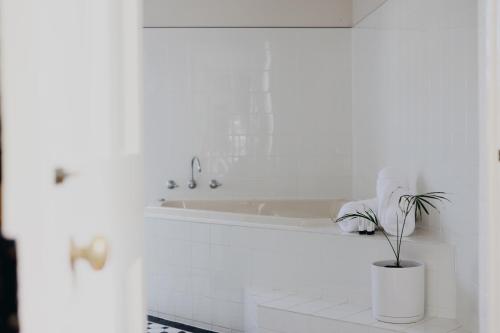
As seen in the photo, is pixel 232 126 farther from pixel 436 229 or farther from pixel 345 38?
pixel 436 229

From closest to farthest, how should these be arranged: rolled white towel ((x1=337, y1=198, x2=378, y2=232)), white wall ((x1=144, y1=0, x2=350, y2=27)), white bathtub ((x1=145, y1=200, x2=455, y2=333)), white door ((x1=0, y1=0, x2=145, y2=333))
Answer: white door ((x1=0, y1=0, x2=145, y2=333))
white bathtub ((x1=145, y1=200, x2=455, y2=333))
rolled white towel ((x1=337, y1=198, x2=378, y2=232))
white wall ((x1=144, y1=0, x2=350, y2=27))

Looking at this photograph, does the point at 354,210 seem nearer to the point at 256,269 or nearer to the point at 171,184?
the point at 256,269

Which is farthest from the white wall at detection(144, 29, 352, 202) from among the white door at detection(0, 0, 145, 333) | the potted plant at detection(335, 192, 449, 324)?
the white door at detection(0, 0, 145, 333)

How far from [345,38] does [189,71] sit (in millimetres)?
1293

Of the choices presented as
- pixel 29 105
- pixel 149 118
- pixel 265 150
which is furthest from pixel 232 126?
pixel 29 105

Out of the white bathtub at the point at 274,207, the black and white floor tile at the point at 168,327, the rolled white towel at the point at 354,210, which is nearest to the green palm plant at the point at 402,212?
→ the rolled white towel at the point at 354,210

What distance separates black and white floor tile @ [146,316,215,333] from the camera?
4.00 m

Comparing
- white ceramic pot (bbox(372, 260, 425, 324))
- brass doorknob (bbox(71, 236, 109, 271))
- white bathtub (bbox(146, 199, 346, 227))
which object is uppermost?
brass doorknob (bbox(71, 236, 109, 271))

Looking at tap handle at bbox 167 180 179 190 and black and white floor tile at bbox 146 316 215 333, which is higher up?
tap handle at bbox 167 180 179 190

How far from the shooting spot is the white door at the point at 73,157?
0.60m

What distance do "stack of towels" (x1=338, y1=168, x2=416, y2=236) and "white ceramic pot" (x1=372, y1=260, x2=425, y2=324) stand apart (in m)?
0.34

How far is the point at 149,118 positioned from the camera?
217 inches

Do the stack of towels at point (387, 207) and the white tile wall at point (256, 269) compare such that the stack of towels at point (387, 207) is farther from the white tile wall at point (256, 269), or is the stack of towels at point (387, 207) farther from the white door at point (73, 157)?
the white door at point (73, 157)

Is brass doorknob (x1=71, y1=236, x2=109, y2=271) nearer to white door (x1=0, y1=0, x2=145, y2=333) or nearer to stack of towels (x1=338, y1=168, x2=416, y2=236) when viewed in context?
white door (x1=0, y1=0, x2=145, y2=333)
